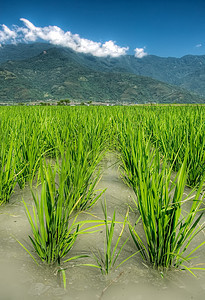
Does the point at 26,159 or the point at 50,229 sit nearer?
the point at 50,229

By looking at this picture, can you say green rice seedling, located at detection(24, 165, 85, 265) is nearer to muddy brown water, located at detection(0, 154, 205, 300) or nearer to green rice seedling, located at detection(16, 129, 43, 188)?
muddy brown water, located at detection(0, 154, 205, 300)

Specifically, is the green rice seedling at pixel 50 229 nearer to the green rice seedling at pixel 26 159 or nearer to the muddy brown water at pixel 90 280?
the muddy brown water at pixel 90 280

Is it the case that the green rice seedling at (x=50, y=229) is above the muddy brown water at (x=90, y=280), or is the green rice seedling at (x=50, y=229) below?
above

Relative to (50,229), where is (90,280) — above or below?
below

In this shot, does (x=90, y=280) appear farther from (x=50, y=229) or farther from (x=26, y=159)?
(x=26, y=159)

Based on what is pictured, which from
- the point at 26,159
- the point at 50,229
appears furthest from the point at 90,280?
the point at 26,159

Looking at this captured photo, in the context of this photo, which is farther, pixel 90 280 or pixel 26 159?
pixel 26 159

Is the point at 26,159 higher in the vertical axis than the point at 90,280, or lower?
higher

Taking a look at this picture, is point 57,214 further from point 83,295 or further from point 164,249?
point 164,249

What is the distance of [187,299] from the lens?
91 centimetres

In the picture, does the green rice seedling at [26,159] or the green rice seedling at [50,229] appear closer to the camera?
the green rice seedling at [50,229]

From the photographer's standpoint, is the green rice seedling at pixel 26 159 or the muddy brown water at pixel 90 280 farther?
the green rice seedling at pixel 26 159

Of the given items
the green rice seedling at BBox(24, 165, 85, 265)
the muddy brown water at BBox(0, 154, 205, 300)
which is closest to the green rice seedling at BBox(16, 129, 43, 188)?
the muddy brown water at BBox(0, 154, 205, 300)

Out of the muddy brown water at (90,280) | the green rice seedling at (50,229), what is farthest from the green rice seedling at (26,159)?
the green rice seedling at (50,229)
